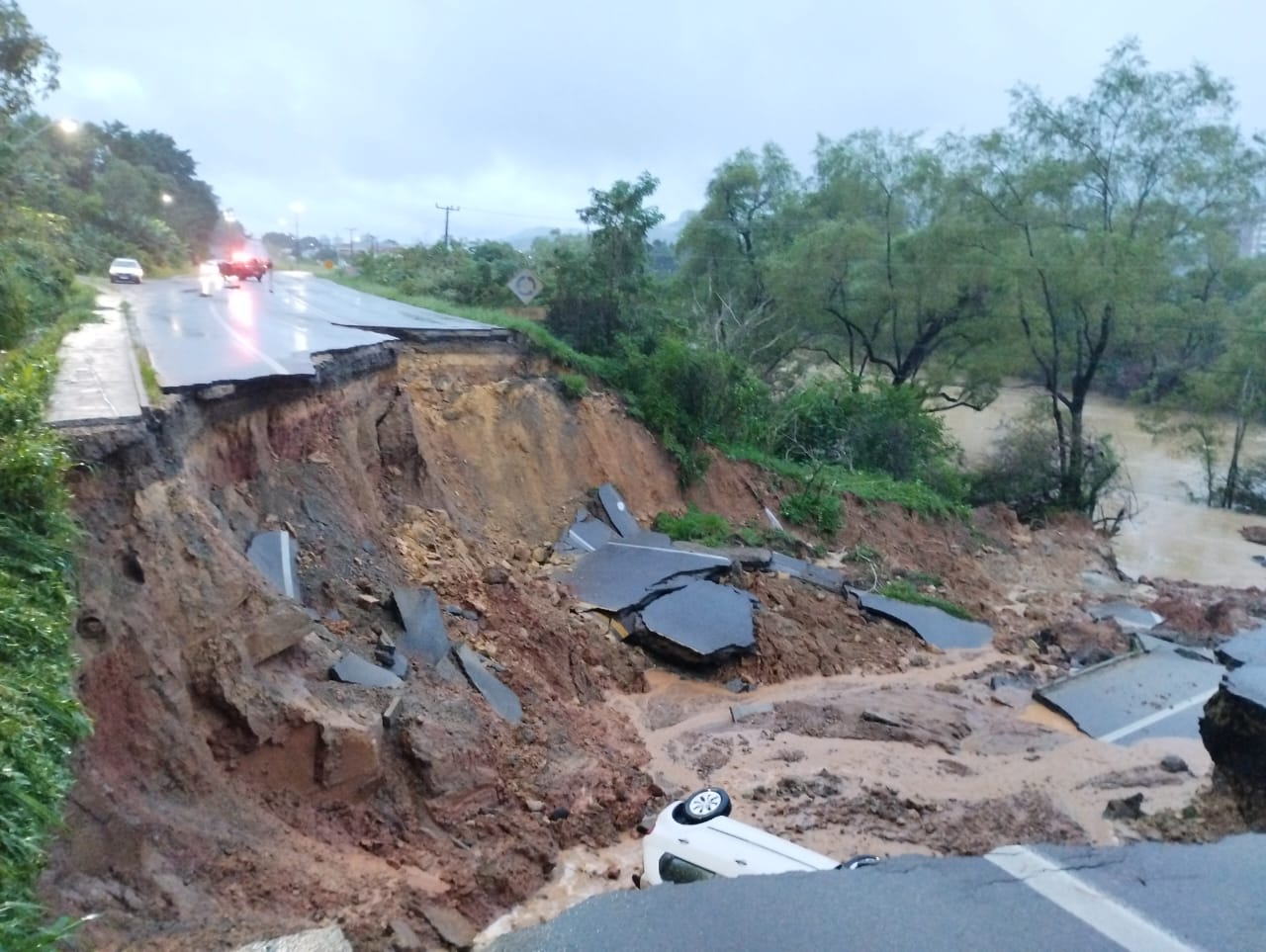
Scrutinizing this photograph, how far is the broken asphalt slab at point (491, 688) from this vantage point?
845cm

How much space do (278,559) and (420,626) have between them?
146cm

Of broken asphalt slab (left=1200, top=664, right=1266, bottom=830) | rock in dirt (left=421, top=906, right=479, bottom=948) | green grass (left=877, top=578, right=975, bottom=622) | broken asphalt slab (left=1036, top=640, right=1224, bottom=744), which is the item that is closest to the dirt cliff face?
rock in dirt (left=421, top=906, right=479, bottom=948)

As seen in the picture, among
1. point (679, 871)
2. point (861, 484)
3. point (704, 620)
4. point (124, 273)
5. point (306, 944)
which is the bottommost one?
point (704, 620)

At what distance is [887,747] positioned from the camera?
9.09 meters

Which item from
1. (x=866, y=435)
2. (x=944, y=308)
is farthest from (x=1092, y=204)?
(x=866, y=435)

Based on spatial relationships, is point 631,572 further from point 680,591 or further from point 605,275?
point 605,275

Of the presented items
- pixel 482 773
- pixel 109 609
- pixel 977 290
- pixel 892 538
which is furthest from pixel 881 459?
pixel 109 609

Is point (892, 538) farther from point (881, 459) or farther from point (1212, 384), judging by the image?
point (1212, 384)

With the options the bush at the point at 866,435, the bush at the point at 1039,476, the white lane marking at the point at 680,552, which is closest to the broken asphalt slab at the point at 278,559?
the white lane marking at the point at 680,552

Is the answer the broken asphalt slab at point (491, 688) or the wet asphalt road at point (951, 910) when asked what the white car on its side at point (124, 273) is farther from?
the wet asphalt road at point (951, 910)

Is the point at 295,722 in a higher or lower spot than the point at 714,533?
higher

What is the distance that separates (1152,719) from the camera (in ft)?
32.0

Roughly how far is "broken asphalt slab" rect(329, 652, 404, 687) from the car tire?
3417 mm

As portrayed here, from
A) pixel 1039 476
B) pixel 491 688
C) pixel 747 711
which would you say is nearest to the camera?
pixel 491 688
